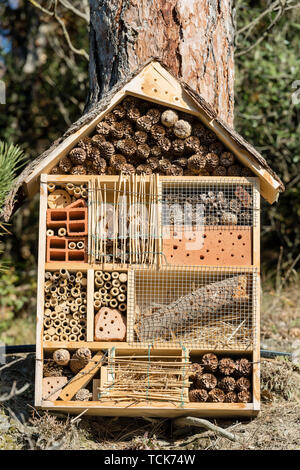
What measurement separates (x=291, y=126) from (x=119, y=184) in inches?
167

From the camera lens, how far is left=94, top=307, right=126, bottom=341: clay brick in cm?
461

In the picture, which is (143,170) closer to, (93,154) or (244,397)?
(93,154)

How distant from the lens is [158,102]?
15.8 feet

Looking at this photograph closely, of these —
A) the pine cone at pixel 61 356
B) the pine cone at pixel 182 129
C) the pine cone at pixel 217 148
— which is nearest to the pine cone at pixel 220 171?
the pine cone at pixel 217 148

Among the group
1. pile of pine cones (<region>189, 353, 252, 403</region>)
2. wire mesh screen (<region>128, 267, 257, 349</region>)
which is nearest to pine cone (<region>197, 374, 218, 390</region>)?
pile of pine cones (<region>189, 353, 252, 403</region>)

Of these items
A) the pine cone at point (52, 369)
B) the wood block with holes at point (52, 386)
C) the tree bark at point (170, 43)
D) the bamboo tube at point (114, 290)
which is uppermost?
the tree bark at point (170, 43)

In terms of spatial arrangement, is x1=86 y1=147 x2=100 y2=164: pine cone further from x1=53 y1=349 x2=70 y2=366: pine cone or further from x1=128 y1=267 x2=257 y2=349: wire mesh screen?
x1=53 y1=349 x2=70 y2=366: pine cone

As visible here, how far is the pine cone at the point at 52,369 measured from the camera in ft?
15.3

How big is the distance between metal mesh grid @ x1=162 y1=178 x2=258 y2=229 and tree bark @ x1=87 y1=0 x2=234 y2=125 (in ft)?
3.24

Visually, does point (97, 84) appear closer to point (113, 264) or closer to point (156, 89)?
point (156, 89)

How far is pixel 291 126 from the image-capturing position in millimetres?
8453

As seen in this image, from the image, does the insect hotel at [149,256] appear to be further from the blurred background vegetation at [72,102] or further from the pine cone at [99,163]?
the blurred background vegetation at [72,102]
